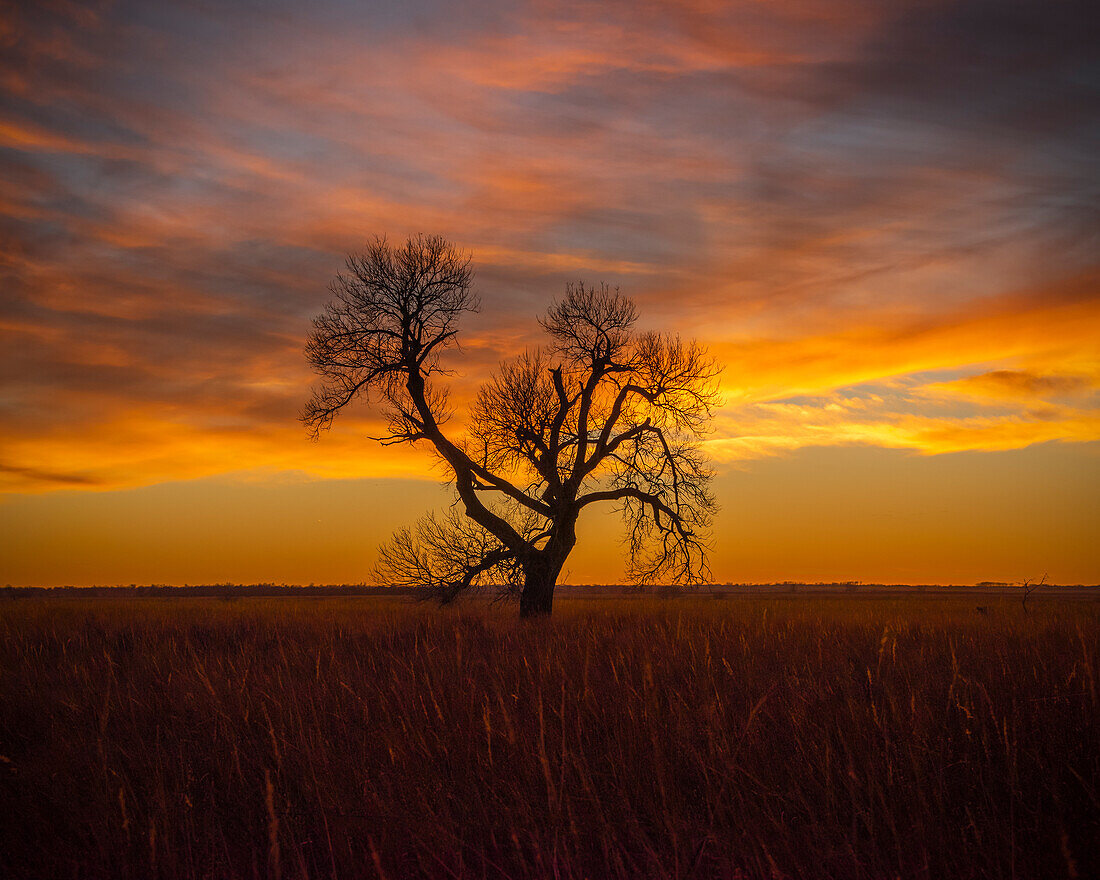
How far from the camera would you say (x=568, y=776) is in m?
4.09

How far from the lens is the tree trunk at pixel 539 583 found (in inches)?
667

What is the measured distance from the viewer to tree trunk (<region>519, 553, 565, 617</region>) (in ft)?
55.6

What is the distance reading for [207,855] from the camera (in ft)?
11.3

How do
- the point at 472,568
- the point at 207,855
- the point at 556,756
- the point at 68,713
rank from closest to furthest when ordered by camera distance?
the point at 207,855 → the point at 556,756 → the point at 68,713 → the point at 472,568

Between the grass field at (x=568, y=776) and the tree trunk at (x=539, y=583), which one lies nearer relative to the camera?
the grass field at (x=568, y=776)

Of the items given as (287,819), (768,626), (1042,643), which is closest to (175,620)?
(768,626)

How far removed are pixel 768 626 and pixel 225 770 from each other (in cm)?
933

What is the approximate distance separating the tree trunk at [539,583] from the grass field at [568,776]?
32.1ft

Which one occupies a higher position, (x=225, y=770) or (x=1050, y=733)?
(x=1050, y=733)

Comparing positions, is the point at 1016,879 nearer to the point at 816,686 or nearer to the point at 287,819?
the point at 816,686

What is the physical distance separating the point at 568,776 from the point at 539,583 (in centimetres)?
1308

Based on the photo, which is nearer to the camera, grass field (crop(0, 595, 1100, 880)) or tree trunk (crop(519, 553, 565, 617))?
grass field (crop(0, 595, 1100, 880))

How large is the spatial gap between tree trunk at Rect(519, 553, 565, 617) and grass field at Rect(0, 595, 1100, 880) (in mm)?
9797

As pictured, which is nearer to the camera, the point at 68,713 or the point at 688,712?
the point at 688,712
